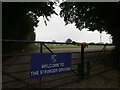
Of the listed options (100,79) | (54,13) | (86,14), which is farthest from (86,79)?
(54,13)

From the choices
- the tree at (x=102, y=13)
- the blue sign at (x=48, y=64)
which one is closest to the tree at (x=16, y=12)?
the tree at (x=102, y=13)

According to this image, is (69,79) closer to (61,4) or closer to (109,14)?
(109,14)

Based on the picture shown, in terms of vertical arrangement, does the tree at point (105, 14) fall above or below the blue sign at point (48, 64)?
above

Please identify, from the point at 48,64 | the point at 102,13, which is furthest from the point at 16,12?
the point at 48,64

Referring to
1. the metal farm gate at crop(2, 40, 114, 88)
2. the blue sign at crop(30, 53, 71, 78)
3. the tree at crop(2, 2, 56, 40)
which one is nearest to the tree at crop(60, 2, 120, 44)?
the tree at crop(2, 2, 56, 40)

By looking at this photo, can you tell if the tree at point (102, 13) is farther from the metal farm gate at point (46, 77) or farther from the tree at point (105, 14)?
the metal farm gate at point (46, 77)

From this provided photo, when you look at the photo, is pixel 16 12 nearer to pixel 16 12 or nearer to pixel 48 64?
pixel 16 12

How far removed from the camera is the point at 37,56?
792 cm

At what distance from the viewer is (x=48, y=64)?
27.1 ft

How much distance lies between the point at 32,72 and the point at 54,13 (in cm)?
1058

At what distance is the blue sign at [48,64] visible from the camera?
25.8ft

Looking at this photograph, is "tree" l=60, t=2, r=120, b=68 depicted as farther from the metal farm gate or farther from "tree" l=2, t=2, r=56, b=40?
"tree" l=2, t=2, r=56, b=40

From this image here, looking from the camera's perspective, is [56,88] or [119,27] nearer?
[56,88]

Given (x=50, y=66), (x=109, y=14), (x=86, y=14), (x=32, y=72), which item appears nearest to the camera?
(x=32, y=72)
